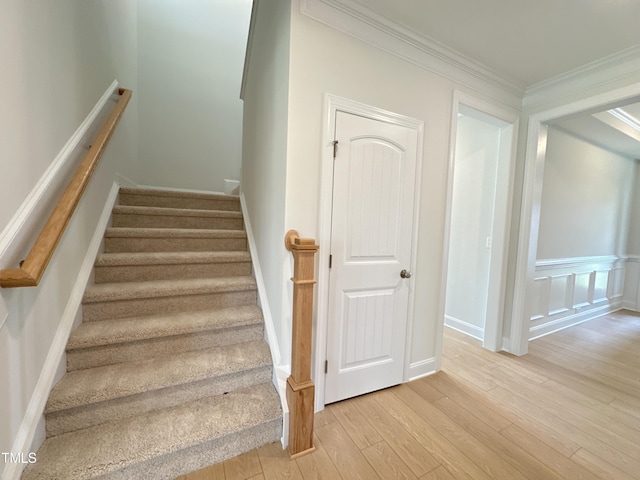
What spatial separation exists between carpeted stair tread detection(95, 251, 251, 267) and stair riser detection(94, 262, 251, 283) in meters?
0.03

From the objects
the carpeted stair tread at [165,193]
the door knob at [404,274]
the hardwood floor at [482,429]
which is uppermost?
the carpeted stair tread at [165,193]

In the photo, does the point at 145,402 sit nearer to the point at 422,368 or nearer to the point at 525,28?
the point at 422,368

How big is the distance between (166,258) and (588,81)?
147 inches

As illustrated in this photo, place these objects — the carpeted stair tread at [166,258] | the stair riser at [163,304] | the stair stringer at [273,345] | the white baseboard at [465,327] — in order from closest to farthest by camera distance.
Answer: the stair stringer at [273,345]
the stair riser at [163,304]
the carpeted stair tread at [166,258]
the white baseboard at [465,327]

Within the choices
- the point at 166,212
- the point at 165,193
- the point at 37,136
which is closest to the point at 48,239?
the point at 37,136

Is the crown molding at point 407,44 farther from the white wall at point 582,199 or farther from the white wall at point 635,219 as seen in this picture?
the white wall at point 635,219

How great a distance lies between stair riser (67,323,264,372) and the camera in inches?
56.6

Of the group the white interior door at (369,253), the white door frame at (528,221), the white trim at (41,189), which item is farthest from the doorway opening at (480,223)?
the white trim at (41,189)

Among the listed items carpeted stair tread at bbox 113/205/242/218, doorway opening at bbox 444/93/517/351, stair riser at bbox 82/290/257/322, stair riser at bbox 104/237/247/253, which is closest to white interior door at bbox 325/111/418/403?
doorway opening at bbox 444/93/517/351

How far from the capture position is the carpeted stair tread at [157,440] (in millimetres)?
1089

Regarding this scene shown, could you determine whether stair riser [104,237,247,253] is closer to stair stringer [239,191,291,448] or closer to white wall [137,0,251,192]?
stair stringer [239,191,291,448]

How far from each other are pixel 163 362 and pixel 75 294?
68cm

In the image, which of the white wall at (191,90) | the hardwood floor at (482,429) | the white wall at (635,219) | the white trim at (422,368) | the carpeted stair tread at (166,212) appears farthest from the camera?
the white wall at (635,219)

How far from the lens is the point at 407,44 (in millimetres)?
1814
